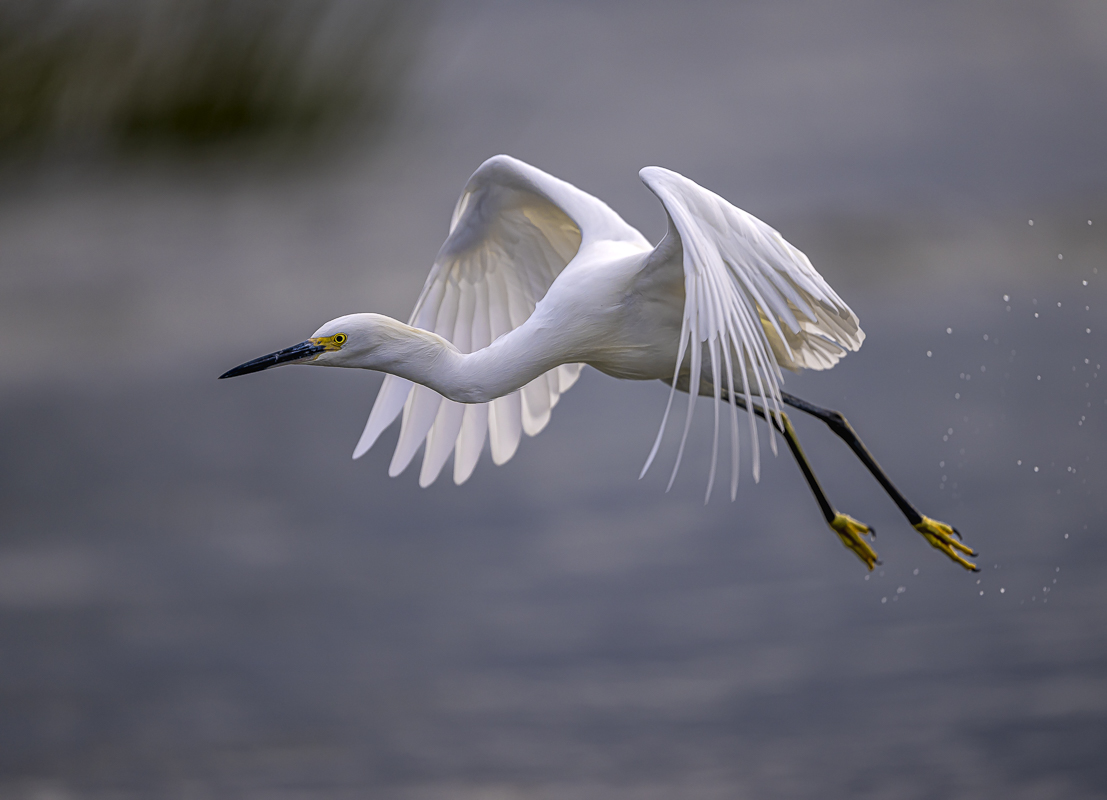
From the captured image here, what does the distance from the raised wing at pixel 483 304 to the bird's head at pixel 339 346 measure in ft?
2.24

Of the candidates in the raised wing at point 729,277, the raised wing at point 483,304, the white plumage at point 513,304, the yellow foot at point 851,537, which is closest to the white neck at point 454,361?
the white plumage at point 513,304

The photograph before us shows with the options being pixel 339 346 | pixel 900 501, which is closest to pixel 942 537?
pixel 900 501

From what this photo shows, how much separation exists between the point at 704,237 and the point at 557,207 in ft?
3.06

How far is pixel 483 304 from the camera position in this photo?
3.19 m

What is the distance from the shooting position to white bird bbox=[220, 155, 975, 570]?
2104 millimetres

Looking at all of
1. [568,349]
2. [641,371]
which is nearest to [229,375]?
[568,349]

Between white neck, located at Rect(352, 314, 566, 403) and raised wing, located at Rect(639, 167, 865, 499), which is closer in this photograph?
raised wing, located at Rect(639, 167, 865, 499)

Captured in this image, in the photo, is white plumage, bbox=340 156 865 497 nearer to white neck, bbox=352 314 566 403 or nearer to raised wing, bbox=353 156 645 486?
raised wing, bbox=353 156 645 486

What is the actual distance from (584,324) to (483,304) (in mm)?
713

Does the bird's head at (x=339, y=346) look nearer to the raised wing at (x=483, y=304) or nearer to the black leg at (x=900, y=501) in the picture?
the raised wing at (x=483, y=304)

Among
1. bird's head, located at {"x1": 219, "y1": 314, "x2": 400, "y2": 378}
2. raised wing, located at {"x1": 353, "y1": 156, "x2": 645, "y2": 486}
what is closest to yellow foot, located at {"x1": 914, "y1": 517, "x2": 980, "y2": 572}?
raised wing, located at {"x1": 353, "y1": 156, "x2": 645, "y2": 486}

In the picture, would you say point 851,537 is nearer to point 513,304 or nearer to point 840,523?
point 840,523

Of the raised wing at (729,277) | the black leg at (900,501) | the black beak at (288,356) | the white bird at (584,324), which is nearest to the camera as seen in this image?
the raised wing at (729,277)

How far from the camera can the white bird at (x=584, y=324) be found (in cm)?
210
